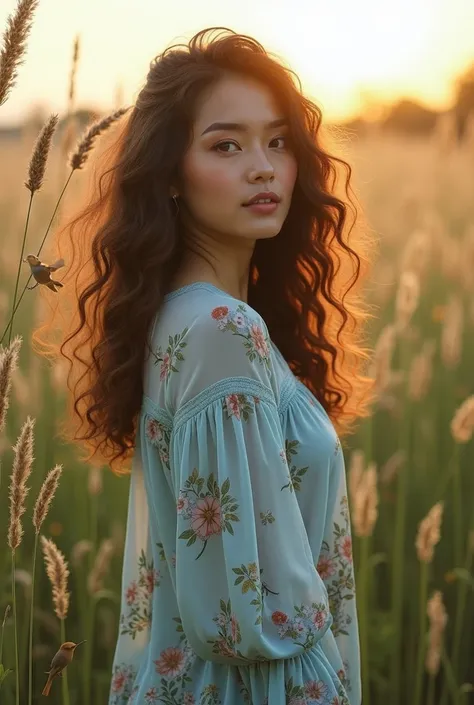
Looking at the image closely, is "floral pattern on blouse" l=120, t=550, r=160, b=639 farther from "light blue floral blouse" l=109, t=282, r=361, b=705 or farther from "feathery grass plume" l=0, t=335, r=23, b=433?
"feathery grass plume" l=0, t=335, r=23, b=433

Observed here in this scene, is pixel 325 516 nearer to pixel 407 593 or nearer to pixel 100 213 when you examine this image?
pixel 100 213

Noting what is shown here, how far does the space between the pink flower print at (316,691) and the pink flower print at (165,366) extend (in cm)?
47

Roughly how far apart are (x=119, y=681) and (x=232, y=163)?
0.89m

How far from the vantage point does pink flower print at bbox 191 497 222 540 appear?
1248 mm

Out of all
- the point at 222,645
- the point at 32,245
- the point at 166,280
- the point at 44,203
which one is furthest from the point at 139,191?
the point at 44,203

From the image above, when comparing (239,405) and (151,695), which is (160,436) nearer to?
(239,405)

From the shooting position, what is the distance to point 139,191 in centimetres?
148

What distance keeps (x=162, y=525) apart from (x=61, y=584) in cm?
20

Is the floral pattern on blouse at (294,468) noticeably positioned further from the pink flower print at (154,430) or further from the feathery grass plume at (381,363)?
the feathery grass plume at (381,363)

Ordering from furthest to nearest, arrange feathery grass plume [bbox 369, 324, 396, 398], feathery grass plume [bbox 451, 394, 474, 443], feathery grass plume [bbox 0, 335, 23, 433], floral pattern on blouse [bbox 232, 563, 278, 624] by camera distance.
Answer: feathery grass plume [bbox 369, 324, 396, 398], feathery grass plume [bbox 451, 394, 474, 443], floral pattern on blouse [bbox 232, 563, 278, 624], feathery grass plume [bbox 0, 335, 23, 433]

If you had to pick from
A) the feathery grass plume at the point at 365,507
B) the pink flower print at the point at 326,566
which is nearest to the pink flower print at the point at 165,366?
the pink flower print at the point at 326,566

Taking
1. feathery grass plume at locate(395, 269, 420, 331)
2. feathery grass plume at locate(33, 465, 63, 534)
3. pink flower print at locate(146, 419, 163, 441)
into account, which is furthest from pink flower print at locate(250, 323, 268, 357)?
feathery grass plume at locate(395, 269, 420, 331)

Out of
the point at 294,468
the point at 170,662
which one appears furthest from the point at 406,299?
the point at 170,662

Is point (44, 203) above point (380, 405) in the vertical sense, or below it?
above
